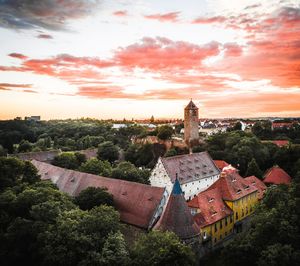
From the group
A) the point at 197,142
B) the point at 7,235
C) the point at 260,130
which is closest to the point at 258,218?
the point at 7,235

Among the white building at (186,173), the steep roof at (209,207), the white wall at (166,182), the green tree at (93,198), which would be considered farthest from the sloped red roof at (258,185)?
the green tree at (93,198)

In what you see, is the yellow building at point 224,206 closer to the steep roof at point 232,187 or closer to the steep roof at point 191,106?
the steep roof at point 232,187

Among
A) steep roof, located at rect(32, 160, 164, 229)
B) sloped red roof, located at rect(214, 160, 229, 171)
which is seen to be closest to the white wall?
steep roof, located at rect(32, 160, 164, 229)

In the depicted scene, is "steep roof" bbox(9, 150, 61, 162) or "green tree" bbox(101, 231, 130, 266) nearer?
"green tree" bbox(101, 231, 130, 266)

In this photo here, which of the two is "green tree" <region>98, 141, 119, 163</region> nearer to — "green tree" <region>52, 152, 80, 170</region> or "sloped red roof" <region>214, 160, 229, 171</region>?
"green tree" <region>52, 152, 80, 170</region>

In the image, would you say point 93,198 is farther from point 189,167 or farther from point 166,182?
point 189,167

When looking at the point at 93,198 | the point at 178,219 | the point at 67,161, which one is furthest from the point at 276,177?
the point at 67,161
